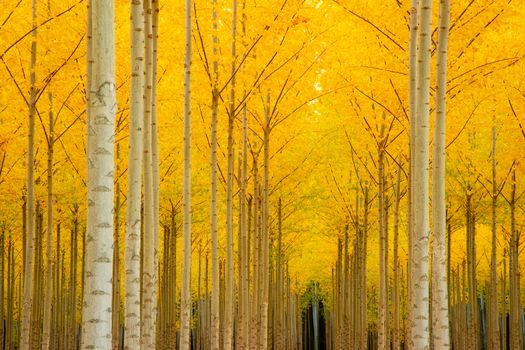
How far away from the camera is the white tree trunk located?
20.6 feet

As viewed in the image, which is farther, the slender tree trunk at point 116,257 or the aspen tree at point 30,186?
the slender tree trunk at point 116,257

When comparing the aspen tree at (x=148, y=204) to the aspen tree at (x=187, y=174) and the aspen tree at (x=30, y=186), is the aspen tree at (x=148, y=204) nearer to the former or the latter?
the aspen tree at (x=187, y=174)

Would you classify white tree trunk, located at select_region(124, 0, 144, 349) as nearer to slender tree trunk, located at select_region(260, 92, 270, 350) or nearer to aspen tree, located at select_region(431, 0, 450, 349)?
aspen tree, located at select_region(431, 0, 450, 349)

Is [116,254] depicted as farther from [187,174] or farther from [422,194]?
[422,194]

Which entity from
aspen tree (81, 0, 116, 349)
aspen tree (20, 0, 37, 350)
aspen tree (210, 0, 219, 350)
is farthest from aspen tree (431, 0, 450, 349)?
aspen tree (20, 0, 37, 350)

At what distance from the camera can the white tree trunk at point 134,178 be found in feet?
20.6

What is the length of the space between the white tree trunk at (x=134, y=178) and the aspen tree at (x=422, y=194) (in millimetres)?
2301

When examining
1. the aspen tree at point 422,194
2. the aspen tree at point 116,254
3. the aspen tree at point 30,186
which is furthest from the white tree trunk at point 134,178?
the aspen tree at point 116,254

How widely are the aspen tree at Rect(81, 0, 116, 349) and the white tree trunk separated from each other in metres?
2.04

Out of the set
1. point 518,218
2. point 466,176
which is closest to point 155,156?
point 466,176

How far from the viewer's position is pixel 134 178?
628cm

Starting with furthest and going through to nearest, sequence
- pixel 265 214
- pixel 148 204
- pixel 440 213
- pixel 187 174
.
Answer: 1. pixel 265 214
2. pixel 187 174
3. pixel 148 204
4. pixel 440 213

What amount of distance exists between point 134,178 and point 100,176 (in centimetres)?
216

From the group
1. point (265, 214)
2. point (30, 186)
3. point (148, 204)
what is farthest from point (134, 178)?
point (265, 214)
